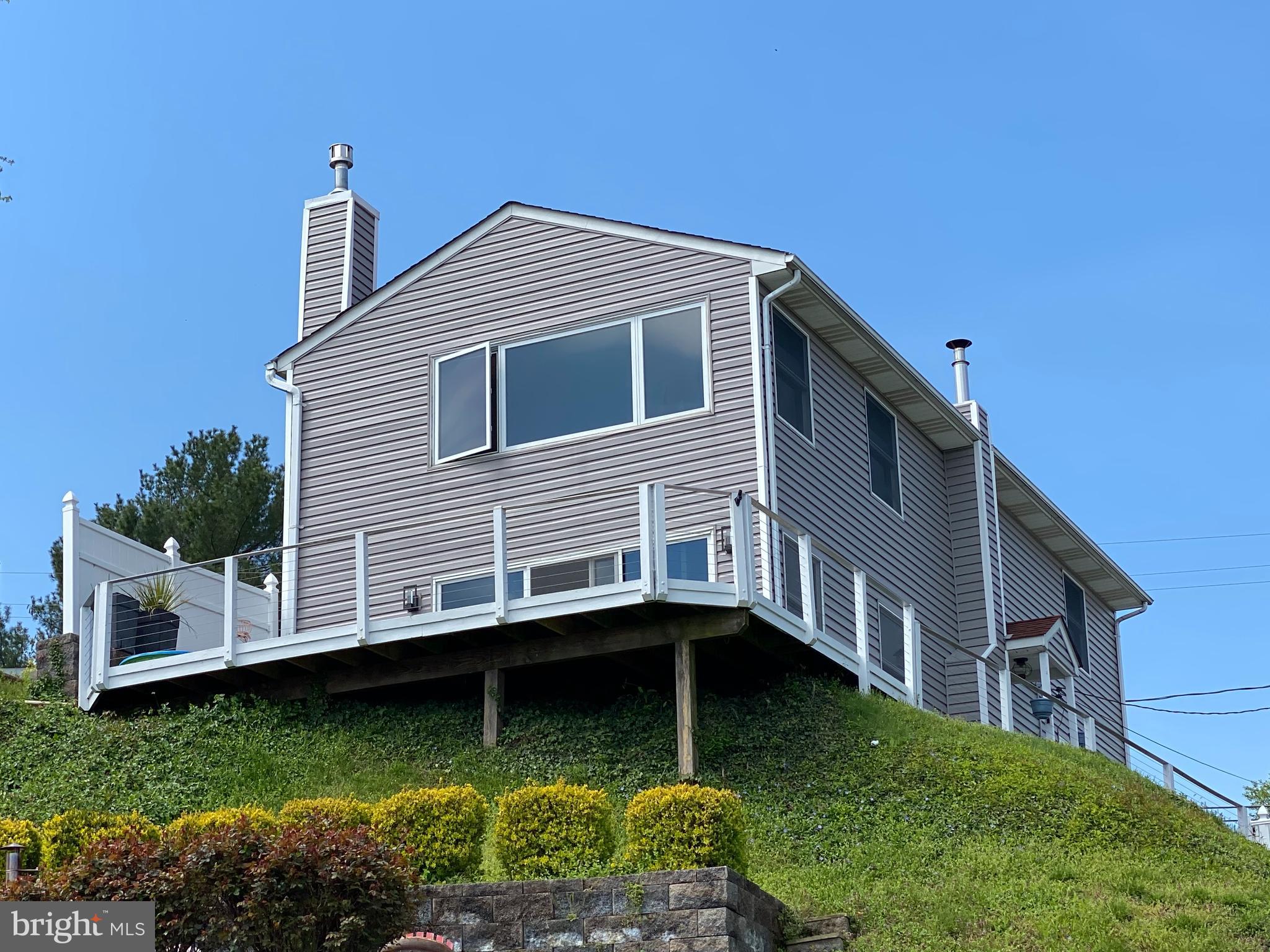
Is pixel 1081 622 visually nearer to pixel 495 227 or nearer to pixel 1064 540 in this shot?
pixel 1064 540

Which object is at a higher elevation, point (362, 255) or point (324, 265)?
point (362, 255)

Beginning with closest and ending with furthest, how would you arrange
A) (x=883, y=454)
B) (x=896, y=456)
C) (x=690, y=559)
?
(x=690, y=559) → (x=883, y=454) → (x=896, y=456)

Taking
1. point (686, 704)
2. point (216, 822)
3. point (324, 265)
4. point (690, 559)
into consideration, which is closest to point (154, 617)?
point (324, 265)

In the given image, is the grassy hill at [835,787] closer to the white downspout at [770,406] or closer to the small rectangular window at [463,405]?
the white downspout at [770,406]

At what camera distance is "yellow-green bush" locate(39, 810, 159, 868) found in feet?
42.6

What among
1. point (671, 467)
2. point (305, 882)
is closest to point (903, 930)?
point (305, 882)

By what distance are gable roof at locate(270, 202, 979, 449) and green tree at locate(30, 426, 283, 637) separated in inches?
490

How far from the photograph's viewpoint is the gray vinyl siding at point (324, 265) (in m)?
21.8

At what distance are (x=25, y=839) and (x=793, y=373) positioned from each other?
30.1 ft

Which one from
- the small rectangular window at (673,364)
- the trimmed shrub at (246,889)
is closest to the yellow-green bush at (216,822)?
the trimmed shrub at (246,889)

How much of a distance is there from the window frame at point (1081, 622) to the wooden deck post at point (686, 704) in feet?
35.4

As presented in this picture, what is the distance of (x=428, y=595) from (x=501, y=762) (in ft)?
9.45

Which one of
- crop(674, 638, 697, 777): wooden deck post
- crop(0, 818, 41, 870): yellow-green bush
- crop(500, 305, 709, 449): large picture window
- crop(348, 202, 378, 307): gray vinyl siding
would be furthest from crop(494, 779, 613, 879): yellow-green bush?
crop(348, 202, 378, 307): gray vinyl siding

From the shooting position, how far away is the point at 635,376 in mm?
19000
